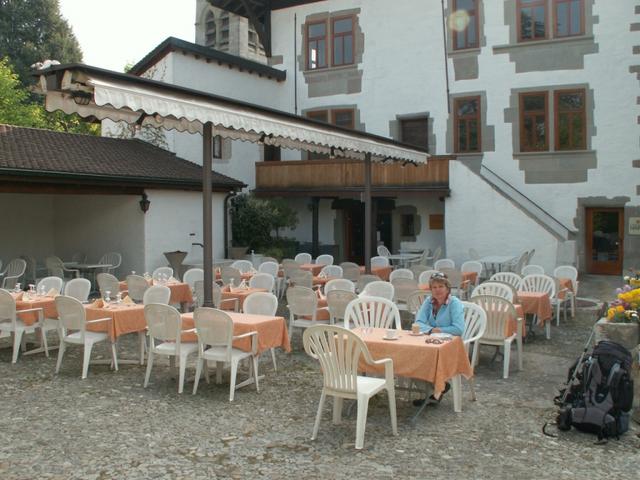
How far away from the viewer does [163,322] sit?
6711 mm

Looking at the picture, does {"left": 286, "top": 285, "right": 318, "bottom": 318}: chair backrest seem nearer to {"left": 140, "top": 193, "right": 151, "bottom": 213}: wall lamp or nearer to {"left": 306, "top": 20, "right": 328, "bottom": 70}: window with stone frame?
{"left": 140, "top": 193, "right": 151, "bottom": 213}: wall lamp

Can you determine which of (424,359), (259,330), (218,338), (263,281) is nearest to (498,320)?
(424,359)

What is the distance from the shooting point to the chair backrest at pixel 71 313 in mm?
7273

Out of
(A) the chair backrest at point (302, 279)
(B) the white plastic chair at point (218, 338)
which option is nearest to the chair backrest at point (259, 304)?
(B) the white plastic chair at point (218, 338)

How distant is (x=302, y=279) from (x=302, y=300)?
8.42 ft

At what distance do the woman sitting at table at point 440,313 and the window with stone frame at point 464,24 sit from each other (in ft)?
48.4

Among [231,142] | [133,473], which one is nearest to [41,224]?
[231,142]

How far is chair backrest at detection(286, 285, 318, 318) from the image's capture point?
8641 millimetres

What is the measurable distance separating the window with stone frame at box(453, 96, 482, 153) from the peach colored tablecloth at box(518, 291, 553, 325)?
10907 mm

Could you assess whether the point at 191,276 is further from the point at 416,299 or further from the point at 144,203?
the point at 144,203

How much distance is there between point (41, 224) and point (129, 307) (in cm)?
1203

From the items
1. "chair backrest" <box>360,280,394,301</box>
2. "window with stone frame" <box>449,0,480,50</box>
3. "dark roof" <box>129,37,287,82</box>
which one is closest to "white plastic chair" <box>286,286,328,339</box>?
"chair backrest" <box>360,280,394,301</box>

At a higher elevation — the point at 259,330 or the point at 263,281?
the point at 263,281

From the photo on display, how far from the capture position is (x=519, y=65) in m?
18.6
